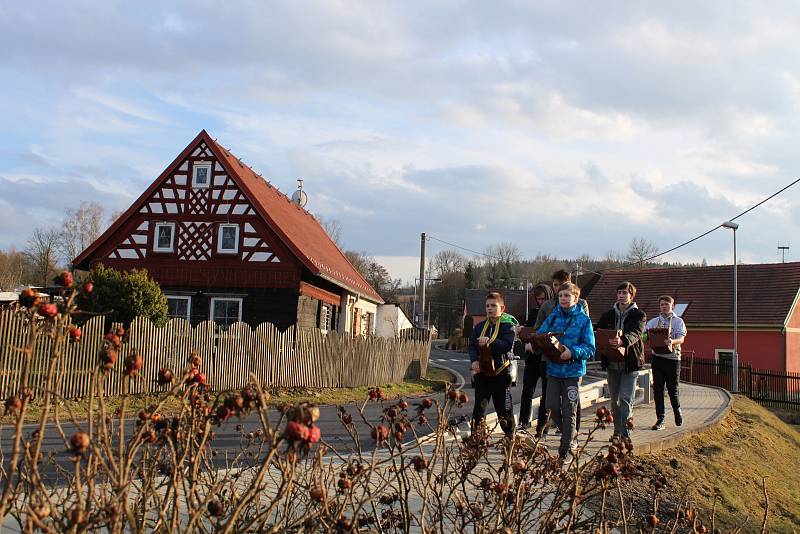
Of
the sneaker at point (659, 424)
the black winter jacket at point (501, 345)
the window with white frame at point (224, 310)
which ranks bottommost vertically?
the sneaker at point (659, 424)

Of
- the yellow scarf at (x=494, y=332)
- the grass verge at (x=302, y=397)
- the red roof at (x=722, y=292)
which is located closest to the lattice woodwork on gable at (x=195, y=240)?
the grass verge at (x=302, y=397)

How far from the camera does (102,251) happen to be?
78.0ft

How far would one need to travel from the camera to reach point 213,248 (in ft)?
76.0

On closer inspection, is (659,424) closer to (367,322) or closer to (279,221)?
(279,221)

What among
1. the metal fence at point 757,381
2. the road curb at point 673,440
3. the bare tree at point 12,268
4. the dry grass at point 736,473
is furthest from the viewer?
the bare tree at point 12,268

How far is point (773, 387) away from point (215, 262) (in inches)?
772

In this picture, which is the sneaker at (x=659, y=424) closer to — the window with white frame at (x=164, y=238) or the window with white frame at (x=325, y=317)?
the window with white frame at (x=325, y=317)

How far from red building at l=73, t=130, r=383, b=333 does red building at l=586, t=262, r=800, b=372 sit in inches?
846

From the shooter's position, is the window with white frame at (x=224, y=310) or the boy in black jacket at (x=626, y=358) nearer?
the boy in black jacket at (x=626, y=358)

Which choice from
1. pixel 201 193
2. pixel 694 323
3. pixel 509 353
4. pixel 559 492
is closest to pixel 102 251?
pixel 201 193

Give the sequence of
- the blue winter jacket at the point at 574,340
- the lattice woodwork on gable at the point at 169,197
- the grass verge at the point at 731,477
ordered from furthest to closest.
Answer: the lattice woodwork on gable at the point at 169,197
the grass verge at the point at 731,477
the blue winter jacket at the point at 574,340

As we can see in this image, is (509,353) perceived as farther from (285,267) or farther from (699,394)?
(285,267)

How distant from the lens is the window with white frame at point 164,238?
923 inches

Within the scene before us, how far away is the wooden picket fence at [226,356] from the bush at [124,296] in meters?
2.18
